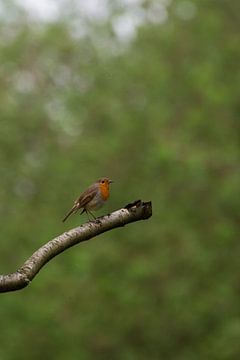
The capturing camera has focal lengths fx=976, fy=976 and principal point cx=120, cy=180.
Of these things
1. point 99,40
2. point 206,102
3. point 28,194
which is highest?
point 99,40

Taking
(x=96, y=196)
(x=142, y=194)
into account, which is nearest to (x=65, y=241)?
(x=96, y=196)

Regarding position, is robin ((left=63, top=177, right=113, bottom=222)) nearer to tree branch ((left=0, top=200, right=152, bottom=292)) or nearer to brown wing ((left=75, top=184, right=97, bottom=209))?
brown wing ((left=75, top=184, right=97, bottom=209))

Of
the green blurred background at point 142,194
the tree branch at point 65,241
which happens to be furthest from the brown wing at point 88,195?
the green blurred background at point 142,194

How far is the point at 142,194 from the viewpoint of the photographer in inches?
802

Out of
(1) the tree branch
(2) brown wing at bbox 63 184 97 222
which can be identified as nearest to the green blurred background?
(2) brown wing at bbox 63 184 97 222

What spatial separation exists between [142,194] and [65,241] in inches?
646

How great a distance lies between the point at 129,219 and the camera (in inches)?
166

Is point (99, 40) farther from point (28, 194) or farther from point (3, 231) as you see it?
point (3, 231)

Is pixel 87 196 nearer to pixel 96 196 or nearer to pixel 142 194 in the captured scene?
pixel 96 196

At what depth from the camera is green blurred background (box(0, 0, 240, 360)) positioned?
1838 centimetres

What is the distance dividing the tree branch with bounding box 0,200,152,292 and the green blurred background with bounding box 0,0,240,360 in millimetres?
11744

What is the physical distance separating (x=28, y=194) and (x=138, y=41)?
4787 millimetres

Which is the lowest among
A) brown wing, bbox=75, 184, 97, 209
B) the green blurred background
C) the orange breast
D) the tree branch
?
A: the tree branch

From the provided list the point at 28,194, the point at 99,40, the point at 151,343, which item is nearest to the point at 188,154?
the point at 151,343
